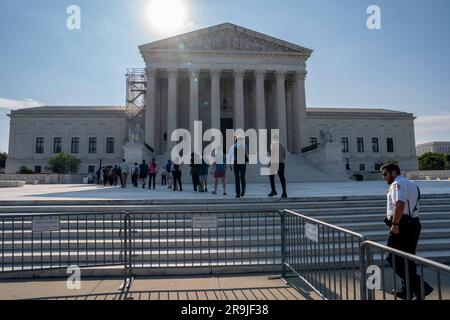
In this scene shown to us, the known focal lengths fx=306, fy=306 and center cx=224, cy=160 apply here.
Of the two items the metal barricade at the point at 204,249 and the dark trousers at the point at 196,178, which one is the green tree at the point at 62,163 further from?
the metal barricade at the point at 204,249

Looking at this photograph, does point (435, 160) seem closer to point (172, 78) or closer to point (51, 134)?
point (172, 78)

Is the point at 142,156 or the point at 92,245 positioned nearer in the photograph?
the point at 92,245

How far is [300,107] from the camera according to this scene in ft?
116

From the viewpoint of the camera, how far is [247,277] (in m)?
5.39

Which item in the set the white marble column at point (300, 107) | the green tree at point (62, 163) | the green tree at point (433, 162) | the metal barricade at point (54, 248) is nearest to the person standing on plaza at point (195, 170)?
the metal barricade at point (54, 248)

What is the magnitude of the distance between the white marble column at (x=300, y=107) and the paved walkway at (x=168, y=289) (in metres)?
31.2

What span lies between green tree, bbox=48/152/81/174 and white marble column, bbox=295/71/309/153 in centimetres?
3646

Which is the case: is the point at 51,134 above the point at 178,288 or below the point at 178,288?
above

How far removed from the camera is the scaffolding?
43.4 m

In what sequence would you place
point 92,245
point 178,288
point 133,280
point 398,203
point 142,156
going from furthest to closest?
point 142,156 < point 92,245 < point 133,280 < point 178,288 < point 398,203

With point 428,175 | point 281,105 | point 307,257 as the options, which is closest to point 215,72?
point 281,105

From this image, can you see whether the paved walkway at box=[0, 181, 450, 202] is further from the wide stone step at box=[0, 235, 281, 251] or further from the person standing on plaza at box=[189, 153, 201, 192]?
the wide stone step at box=[0, 235, 281, 251]

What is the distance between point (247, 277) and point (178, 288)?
4.11ft

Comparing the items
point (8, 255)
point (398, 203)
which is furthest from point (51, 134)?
point (398, 203)
